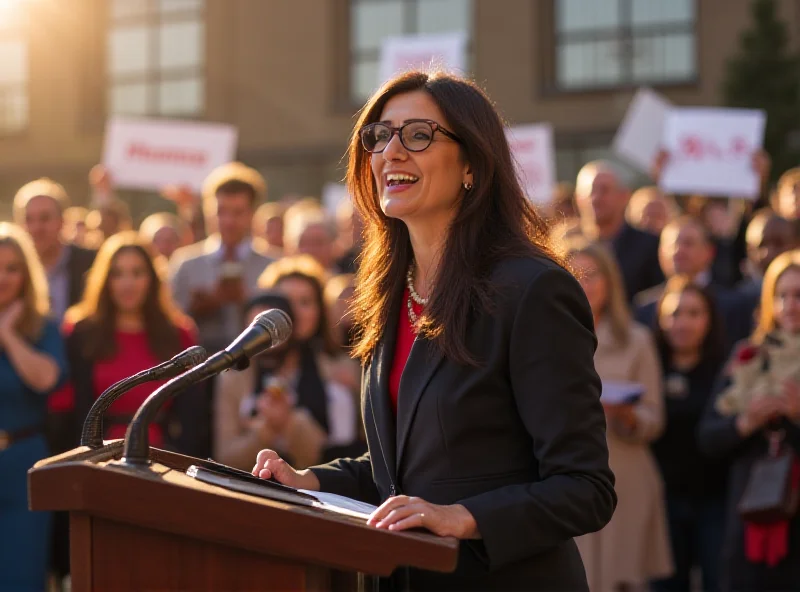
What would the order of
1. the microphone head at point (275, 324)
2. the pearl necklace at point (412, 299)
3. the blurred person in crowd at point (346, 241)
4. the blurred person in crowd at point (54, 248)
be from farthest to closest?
the blurred person in crowd at point (346, 241)
the blurred person in crowd at point (54, 248)
the pearl necklace at point (412, 299)
the microphone head at point (275, 324)

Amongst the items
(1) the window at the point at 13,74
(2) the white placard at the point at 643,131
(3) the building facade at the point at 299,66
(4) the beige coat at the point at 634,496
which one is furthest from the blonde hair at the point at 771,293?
(1) the window at the point at 13,74

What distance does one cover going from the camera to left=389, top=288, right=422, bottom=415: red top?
8.96 feet

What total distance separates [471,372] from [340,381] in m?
4.21

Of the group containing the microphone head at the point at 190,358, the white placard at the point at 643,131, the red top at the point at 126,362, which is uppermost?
the white placard at the point at 643,131

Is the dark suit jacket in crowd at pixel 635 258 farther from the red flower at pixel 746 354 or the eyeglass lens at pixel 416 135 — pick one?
the eyeglass lens at pixel 416 135

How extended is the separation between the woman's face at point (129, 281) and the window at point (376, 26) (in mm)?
16803

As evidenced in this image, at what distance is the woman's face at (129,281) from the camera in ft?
21.0

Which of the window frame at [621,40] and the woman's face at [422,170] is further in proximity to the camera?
the window frame at [621,40]

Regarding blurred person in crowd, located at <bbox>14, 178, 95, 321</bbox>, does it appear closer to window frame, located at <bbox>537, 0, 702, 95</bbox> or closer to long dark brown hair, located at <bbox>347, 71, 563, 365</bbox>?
long dark brown hair, located at <bbox>347, 71, 563, 365</bbox>

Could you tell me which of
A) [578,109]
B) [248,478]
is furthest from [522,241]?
[578,109]

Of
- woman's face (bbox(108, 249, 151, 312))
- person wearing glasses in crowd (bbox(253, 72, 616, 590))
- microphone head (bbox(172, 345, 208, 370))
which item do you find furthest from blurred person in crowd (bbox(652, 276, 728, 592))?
microphone head (bbox(172, 345, 208, 370))

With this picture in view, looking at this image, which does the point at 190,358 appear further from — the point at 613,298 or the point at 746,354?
the point at 613,298

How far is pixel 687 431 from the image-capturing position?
664cm

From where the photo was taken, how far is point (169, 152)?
10.4m
